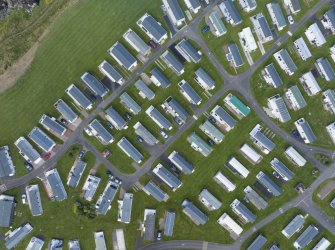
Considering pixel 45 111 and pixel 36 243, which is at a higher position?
pixel 45 111

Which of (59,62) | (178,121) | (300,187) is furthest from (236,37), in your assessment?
(59,62)

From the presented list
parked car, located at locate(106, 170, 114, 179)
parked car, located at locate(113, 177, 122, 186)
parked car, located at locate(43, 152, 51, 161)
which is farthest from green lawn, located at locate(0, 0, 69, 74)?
parked car, located at locate(113, 177, 122, 186)

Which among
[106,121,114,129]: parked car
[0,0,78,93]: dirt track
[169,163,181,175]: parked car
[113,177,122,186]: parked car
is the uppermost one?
[0,0,78,93]: dirt track

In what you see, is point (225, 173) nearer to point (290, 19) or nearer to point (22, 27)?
point (290, 19)

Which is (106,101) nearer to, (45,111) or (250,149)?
(45,111)

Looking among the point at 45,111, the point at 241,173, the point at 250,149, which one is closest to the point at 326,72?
the point at 250,149

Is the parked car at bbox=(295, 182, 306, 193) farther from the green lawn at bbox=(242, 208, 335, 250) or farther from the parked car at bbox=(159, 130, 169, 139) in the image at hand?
the parked car at bbox=(159, 130, 169, 139)

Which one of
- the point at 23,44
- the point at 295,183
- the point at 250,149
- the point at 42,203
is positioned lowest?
the point at 295,183

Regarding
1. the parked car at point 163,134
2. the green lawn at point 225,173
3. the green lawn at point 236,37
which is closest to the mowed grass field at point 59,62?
the parked car at point 163,134
